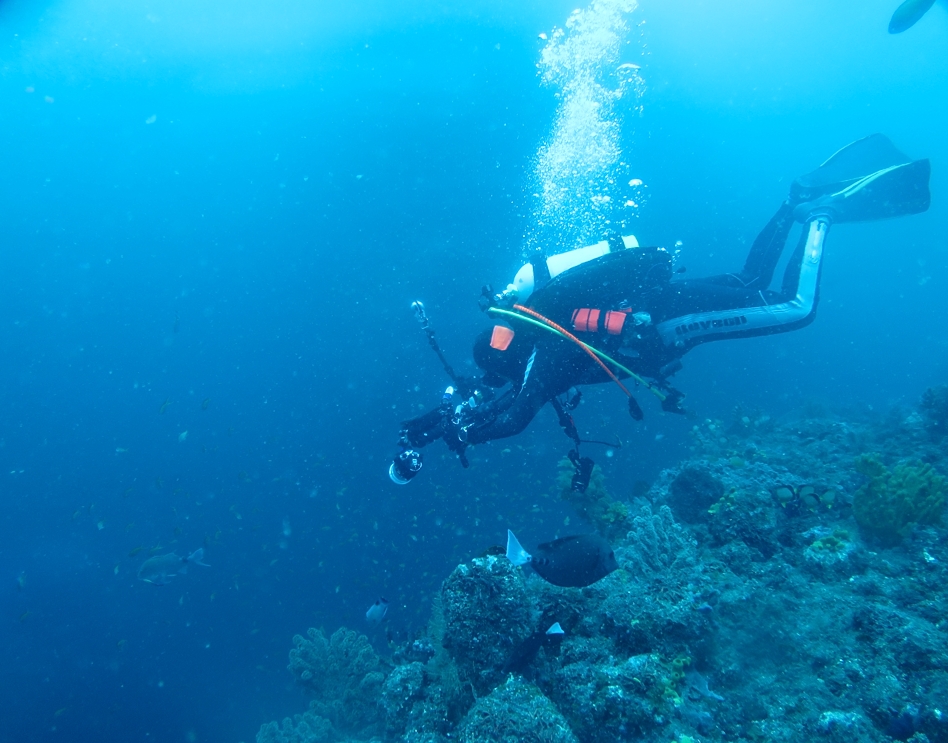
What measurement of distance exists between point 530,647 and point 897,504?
14.6ft

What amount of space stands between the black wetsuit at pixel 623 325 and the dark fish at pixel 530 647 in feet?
7.04

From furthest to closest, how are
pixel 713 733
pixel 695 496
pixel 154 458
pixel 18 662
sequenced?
1. pixel 154 458
2. pixel 18 662
3. pixel 695 496
4. pixel 713 733

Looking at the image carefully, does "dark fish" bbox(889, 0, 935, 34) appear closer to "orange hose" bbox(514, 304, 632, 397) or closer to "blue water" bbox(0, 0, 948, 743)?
"orange hose" bbox(514, 304, 632, 397)

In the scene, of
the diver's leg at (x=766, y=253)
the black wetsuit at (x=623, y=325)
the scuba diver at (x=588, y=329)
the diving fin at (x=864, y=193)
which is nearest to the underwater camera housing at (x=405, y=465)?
the scuba diver at (x=588, y=329)

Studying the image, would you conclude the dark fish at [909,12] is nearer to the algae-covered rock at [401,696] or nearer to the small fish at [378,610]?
the algae-covered rock at [401,696]

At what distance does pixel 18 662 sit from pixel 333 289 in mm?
23092

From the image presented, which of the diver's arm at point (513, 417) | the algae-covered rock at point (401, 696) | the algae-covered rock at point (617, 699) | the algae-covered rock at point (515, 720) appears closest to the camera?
the algae-covered rock at point (515, 720)

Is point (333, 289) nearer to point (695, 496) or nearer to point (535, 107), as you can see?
point (535, 107)

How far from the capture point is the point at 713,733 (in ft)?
11.1

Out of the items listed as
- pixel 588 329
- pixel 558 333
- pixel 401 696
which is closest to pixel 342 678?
pixel 401 696

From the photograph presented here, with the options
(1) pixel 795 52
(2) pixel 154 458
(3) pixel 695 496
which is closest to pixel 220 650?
(2) pixel 154 458

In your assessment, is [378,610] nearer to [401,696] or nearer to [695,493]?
[401,696]

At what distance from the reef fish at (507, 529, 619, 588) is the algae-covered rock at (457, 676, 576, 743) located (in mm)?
989

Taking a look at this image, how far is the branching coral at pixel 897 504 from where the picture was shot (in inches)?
197
